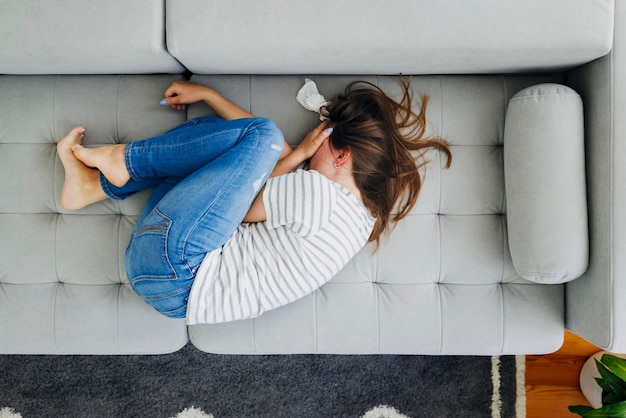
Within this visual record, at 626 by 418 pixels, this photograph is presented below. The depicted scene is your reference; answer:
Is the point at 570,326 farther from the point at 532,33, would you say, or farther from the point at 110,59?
the point at 110,59

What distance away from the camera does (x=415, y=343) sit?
1.18 m

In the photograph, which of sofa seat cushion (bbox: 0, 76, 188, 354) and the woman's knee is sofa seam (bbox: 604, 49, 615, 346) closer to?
the woman's knee

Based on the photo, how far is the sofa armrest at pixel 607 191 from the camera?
996mm

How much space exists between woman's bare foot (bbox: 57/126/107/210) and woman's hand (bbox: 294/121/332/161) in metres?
0.49

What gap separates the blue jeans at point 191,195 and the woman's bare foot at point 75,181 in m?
0.12

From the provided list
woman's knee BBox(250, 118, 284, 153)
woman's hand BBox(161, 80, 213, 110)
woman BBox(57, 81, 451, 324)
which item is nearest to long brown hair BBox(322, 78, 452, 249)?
woman BBox(57, 81, 451, 324)

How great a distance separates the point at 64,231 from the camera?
117 cm

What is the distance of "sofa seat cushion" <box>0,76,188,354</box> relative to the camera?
1168mm

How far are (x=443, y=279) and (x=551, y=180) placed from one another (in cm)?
34

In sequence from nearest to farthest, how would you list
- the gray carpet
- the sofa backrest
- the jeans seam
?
the sofa backrest, the jeans seam, the gray carpet

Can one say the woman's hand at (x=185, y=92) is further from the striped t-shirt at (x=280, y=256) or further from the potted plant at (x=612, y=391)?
the potted plant at (x=612, y=391)

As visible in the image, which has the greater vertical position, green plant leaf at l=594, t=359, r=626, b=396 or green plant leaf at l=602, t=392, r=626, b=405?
green plant leaf at l=594, t=359, r=626, b=396

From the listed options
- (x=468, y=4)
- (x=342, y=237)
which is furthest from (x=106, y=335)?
(x=468, y=4)

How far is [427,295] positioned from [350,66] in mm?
590
